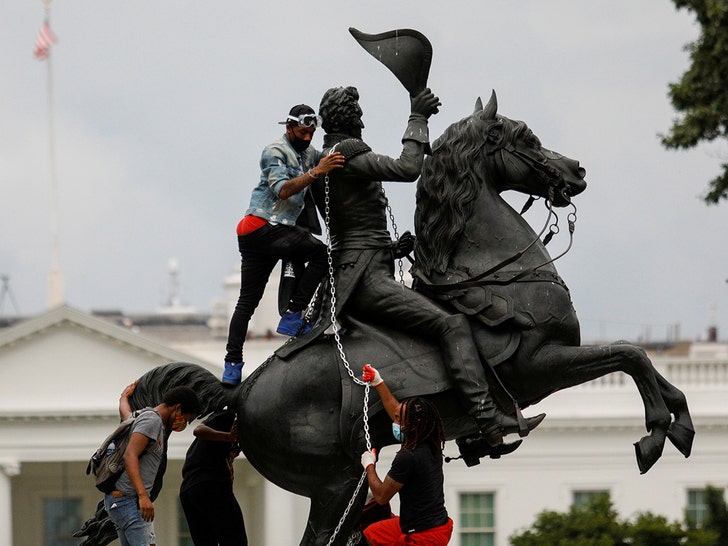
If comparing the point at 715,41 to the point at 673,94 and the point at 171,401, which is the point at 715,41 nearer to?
the point at 673,94

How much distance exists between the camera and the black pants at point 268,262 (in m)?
11.3

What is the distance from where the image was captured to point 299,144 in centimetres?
1131

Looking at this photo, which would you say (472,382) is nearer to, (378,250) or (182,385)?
(378,250)

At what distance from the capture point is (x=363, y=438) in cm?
1081

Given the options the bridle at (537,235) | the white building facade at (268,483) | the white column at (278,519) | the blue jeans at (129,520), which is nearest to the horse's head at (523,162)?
the bridle at (537,235)

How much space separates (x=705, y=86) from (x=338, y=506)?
1634 cm

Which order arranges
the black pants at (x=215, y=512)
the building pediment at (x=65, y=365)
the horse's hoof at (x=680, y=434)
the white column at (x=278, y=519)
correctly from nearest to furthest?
the horse's hoof at (x=680, y=434) < the black pants at (x=215, y=512) < the building pediment at (x=65, y=365) < the white column at (x=278, y=519)

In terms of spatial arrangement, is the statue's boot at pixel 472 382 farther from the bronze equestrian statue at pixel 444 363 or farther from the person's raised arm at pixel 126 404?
the person's raised arm at pixel 126 404

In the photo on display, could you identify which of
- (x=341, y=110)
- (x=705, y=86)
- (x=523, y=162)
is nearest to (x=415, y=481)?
(x=523, y=162)

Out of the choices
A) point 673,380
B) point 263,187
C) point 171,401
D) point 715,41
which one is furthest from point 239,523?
point 673,380

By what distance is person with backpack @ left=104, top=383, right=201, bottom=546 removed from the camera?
10727mm

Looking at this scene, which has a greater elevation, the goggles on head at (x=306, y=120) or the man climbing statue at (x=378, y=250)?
the goggles on head at (x=306, y=120)

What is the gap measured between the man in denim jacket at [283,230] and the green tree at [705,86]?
1541cm

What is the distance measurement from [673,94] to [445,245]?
634 inches
